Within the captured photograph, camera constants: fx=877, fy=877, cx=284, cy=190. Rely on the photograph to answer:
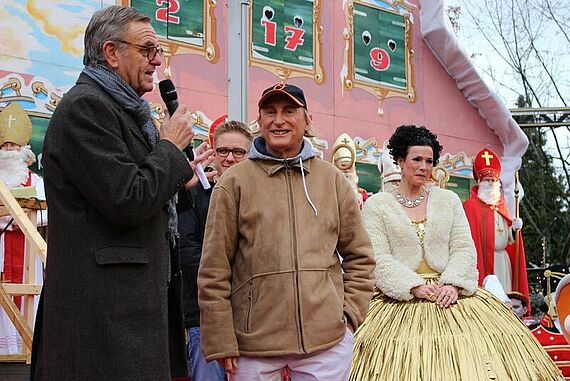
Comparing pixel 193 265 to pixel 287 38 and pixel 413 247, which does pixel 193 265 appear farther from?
pixel 287 38

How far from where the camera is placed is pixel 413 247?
4.78 meters

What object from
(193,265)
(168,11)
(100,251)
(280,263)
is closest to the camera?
(100,251)

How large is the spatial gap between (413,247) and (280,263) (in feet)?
6.48

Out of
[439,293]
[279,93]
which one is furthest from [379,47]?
[279,93]

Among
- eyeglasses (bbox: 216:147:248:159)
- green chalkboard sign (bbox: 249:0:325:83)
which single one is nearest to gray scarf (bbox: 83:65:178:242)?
eyeglasses (bbox: 216:147:248:159)

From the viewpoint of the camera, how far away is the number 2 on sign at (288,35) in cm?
932

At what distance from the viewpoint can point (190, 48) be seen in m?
8.44

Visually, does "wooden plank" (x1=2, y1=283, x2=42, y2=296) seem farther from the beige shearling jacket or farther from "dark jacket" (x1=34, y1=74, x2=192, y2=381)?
"dark jacket" (x1=34, y1=74, x2=192, y2=381)

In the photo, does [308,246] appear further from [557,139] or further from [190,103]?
[557,139]

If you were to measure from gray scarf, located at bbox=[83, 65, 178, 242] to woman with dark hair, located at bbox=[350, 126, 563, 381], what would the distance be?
2102mm

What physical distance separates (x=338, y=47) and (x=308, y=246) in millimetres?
7445

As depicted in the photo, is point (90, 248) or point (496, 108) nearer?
point (90, 248)

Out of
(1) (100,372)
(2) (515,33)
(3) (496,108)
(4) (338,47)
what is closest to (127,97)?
(1) (100,372)

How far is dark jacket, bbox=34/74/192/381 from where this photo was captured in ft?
7.88
